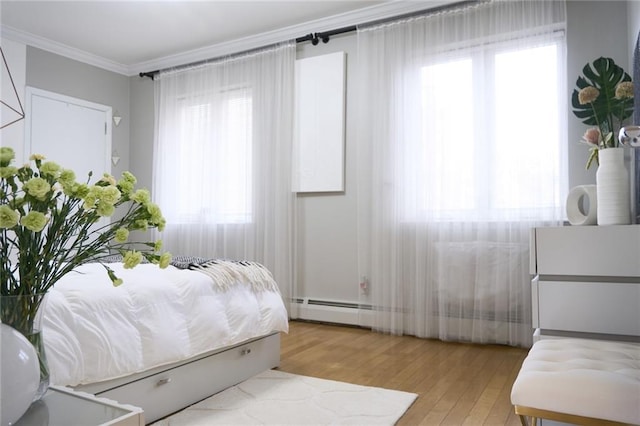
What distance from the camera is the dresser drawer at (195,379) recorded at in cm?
191

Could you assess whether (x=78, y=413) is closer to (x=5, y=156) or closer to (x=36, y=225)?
(x=36, y=225)

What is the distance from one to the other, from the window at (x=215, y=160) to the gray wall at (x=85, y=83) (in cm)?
86

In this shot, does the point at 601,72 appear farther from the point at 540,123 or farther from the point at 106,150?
the point at 106,150

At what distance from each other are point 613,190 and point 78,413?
2214 mm

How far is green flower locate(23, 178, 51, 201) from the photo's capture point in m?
0.91

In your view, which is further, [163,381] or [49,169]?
[163,381]

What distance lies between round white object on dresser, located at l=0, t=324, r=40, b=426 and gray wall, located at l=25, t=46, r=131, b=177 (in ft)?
14.8

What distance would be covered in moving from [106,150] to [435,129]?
3598 mm

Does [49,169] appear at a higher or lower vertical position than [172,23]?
lower

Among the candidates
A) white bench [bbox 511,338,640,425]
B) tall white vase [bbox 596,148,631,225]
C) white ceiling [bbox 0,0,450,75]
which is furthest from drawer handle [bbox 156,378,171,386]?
white ceiling [bbox 0,0,450,75]

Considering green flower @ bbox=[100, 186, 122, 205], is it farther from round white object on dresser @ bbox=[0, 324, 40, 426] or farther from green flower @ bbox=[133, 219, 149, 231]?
round white object on dresser @ bbox=[0, 324, 40, 426]

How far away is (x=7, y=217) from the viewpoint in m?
0.90

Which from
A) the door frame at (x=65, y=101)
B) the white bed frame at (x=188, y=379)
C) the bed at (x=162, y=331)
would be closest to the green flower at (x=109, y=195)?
the bed at (x=162, y=331)

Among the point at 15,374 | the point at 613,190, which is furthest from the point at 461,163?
the point at 15,374
